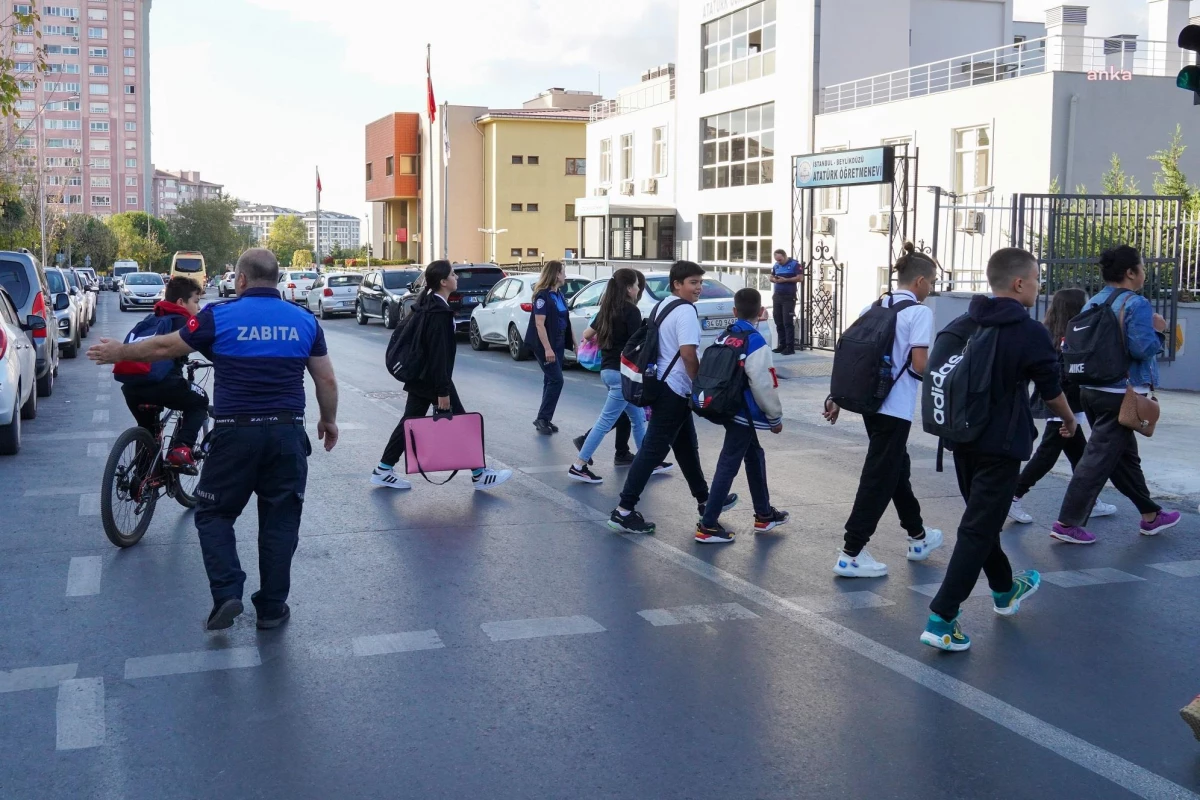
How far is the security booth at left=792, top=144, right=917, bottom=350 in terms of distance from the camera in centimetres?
2111

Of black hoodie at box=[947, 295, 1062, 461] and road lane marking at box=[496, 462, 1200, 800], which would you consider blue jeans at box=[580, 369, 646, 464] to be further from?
black hoodie at box=[947, 295, 1062, 461]

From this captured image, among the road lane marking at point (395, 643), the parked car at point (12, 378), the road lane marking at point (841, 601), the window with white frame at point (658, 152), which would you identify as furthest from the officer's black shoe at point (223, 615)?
the window with white frame at point (658, 152)

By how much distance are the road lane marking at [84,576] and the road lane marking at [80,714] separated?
4.71ft

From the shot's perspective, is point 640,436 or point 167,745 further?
point 640,436

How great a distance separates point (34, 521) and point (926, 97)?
23.0 metres

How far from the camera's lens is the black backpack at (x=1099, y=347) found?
725 cm

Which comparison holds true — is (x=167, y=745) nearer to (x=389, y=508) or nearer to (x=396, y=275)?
(x=389, y=508)

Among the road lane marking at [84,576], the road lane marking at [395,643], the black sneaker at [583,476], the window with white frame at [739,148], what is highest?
the window with white frame at [739,148]

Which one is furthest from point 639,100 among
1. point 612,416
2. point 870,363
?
point 870,363

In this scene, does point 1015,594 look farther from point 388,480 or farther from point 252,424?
point 388,480

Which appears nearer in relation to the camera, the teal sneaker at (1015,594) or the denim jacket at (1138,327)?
the teal sneaker at (1015,594)

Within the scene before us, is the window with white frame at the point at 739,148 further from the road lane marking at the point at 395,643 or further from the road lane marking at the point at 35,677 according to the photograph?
the road lane marking at the point at 35,677

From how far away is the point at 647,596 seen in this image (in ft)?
20.2

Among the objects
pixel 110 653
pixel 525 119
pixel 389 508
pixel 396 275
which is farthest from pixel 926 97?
pixel 525 119
